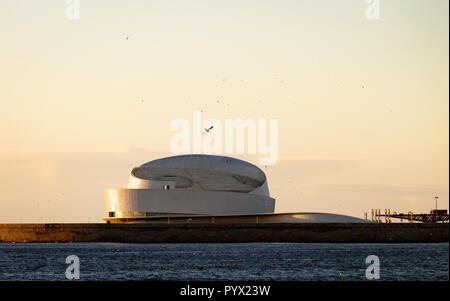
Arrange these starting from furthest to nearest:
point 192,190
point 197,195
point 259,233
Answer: point 192,190 < point 197,195 < point 259,233

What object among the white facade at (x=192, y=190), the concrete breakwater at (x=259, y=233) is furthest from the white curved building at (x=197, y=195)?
the concrete breakwater at (x=259, y=233)

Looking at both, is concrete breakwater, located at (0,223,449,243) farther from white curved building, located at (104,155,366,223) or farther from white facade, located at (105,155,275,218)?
white facade, located at (105,155,275,218)

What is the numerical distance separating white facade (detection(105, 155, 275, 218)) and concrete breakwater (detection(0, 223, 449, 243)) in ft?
19.3

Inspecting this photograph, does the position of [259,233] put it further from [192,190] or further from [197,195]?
[192,190]

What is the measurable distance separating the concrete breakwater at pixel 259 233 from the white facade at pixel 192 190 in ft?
19.3

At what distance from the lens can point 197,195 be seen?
103375 millimetres

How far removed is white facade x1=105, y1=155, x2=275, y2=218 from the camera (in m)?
103

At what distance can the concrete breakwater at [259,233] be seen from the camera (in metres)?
96.8

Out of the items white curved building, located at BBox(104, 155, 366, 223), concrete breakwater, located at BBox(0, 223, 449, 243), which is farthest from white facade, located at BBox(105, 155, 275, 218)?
concrete breakwater, located at BBox(0, 223, 449, 243)

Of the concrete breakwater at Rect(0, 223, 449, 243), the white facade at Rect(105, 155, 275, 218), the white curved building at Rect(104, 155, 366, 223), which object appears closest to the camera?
the concrete breakwater at Rect(0, 223, 449, 243)

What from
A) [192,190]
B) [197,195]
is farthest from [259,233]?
[192,190]

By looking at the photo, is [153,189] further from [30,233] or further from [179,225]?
[30,233]

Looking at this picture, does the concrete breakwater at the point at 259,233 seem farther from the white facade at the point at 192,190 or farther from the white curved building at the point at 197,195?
the white facade at the point at 192,190

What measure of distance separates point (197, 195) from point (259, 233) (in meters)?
10.4
